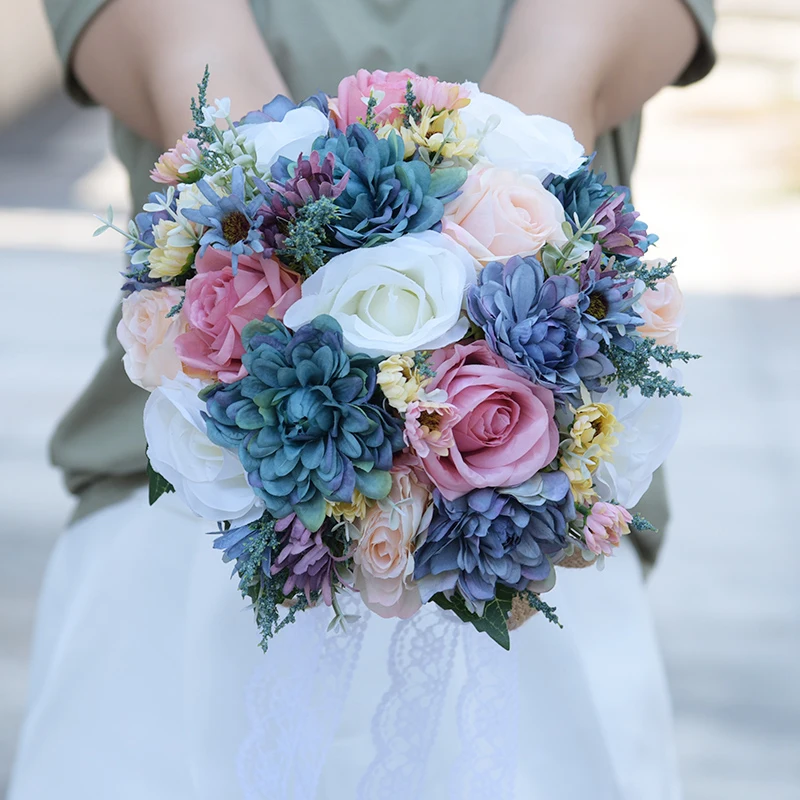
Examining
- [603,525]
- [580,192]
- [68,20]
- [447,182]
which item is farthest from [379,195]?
[68,20]

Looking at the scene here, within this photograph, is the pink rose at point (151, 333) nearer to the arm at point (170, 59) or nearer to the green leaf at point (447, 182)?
the green leaf at point (447, 182)

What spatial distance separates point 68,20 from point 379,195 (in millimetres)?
710

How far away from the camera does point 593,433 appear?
0.67 metres

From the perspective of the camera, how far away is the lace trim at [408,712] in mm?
912

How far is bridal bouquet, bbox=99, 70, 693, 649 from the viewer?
2.13 feet

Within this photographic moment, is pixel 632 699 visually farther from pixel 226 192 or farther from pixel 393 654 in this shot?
pixel 226 192

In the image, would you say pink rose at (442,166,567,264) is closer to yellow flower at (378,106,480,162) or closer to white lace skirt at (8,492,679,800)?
yellow flower at (378,106,480,162)

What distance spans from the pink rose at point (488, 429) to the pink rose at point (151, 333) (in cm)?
20

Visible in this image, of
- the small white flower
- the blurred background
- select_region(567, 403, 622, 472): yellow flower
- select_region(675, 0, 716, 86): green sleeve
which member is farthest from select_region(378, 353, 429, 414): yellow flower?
the blurred background

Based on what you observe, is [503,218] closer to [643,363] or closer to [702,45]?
[643,363]

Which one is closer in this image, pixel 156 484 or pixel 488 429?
pixel 488 429

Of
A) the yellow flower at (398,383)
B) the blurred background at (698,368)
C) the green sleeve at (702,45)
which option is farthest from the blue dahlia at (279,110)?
the blurred background at (698,368)

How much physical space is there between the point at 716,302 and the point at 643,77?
2.34m

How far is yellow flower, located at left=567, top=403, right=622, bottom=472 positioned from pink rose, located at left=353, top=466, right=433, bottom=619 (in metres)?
0.11
